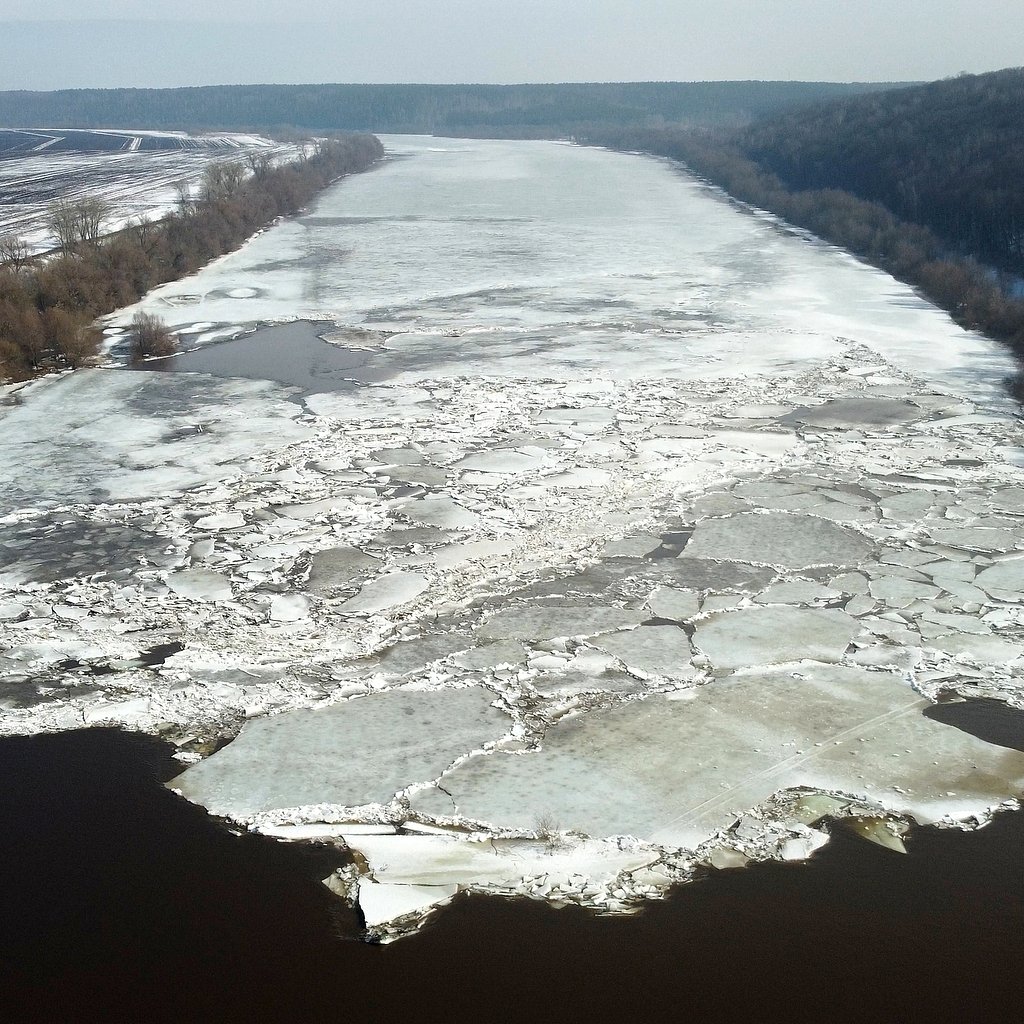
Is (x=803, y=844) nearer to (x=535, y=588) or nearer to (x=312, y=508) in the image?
(x=535, y=588)

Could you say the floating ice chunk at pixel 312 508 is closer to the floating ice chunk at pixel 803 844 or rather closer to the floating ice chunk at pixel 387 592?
the floating ice chunk at pixel 387 592

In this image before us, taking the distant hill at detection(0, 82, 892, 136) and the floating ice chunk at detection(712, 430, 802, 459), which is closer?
the floating ice chunk at detection(712, 430, 802, 459)

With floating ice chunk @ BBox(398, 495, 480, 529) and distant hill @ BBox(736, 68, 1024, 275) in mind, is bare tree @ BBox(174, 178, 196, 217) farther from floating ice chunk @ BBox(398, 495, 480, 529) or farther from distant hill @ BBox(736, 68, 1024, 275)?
floating ice chunk @ BBox(398, 495, 480, 529)

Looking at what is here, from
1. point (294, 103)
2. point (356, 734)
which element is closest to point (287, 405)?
point (356, 734)

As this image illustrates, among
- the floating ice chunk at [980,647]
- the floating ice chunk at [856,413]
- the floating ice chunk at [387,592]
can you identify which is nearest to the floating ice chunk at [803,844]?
the floating ice chunk at [980,647]

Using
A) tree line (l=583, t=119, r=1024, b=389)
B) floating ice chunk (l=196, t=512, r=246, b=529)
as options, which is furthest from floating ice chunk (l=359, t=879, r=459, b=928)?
tree line (l=583, t=119, r=1024, b=389)

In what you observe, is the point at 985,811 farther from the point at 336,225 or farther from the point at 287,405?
the point at 336,225
